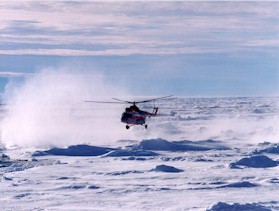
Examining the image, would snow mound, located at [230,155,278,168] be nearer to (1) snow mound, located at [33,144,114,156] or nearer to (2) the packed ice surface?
(2) the packed ice surface

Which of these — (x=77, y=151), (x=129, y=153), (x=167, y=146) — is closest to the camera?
(x=129, y=153)

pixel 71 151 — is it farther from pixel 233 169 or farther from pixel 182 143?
pixel 233 169

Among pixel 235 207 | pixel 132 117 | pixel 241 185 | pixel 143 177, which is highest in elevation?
pixel 132 117

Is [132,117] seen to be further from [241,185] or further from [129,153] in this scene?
[129,153]

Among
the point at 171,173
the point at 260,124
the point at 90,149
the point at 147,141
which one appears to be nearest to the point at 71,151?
the point at 90,149

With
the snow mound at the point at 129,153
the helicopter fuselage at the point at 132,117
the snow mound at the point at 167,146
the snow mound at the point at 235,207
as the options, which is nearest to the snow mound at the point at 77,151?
the snow mound at the point at 129,153

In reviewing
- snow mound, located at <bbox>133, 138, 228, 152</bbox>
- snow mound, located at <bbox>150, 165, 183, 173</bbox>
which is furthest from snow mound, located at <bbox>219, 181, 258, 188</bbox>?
snow mound, located at <bbox>133, 138, 228, 152</bbox>

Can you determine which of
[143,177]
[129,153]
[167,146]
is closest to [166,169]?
[143,177]

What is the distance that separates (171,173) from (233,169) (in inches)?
170

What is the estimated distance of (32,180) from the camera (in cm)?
3581

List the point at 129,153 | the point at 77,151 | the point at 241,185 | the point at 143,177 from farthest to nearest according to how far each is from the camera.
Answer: the point at 77,151
the point at 129,153
the point at 143,177
the point at 241,185

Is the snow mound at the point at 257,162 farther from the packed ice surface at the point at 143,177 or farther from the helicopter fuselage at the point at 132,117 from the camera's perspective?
the helicopter fuselage at the point at 132,117

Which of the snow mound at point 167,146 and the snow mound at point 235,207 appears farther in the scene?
the snow mound at point 167,146

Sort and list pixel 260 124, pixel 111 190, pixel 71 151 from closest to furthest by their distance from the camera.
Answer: pixel 111 190 < pixel 71 151 < pixel 260 124
